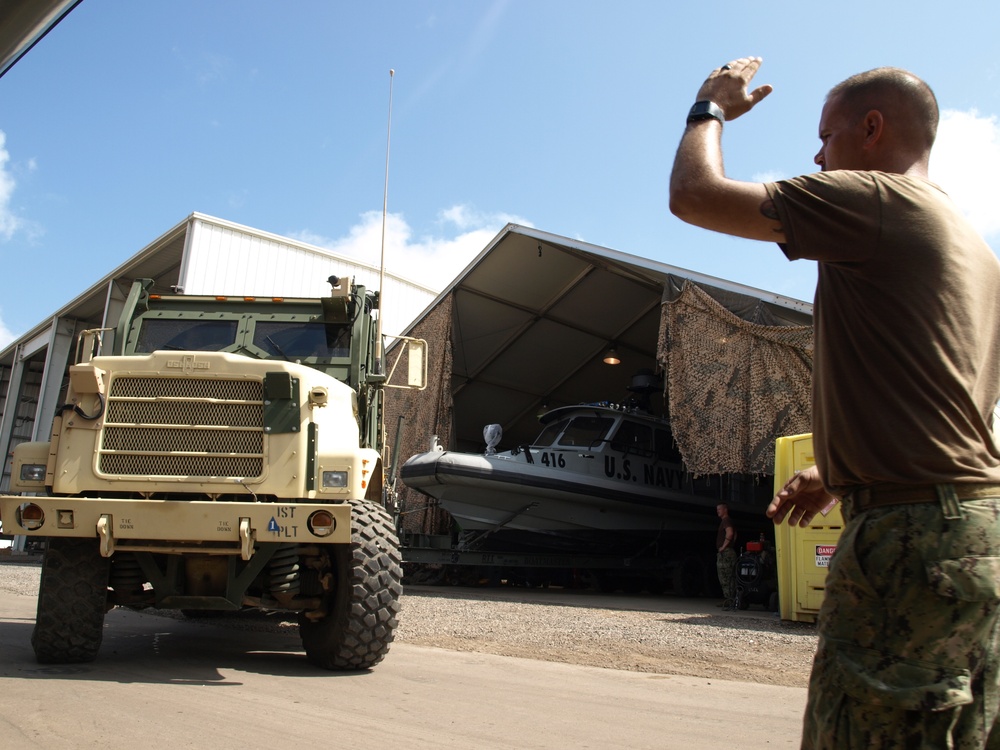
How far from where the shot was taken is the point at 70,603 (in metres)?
4.93

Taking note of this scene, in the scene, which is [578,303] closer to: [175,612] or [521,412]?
[521,412]

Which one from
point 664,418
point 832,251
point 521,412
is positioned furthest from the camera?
point 521,412

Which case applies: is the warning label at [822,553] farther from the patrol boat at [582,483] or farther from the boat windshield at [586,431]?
the boat windshield at [586,431]

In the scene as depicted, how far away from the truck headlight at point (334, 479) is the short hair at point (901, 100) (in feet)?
12.7

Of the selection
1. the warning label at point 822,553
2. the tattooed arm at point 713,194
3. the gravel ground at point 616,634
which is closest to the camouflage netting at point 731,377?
the gravel ground at point 616,634

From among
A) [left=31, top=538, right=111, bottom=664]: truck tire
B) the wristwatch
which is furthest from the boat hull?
the wristwatch

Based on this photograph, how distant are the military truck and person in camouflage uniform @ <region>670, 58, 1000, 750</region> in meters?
3.55

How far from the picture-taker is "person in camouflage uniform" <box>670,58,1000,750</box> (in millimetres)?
1455

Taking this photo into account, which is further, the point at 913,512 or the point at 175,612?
the point at 175,612

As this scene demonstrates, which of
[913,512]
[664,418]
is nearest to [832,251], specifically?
[913,512]

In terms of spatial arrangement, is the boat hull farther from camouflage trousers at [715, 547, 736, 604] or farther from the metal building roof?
the metal building roof

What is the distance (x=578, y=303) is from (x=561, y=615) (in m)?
8.17

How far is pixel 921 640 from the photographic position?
4.80ft

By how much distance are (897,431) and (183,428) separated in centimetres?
447
